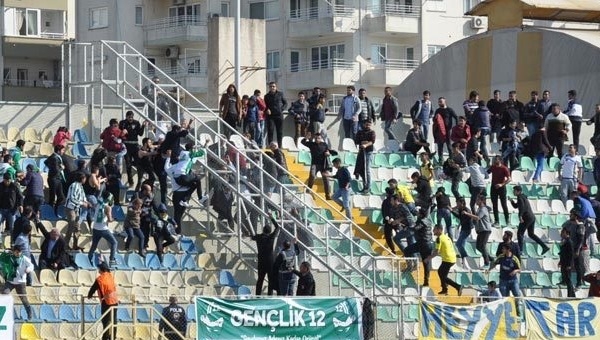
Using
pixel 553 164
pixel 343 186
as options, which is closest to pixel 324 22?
pixel 553 164

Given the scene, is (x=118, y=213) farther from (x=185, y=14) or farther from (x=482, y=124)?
(x=185, y=14)

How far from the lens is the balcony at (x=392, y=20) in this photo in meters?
71.2

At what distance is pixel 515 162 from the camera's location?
37531 millimetres

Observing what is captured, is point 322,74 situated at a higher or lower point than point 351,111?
higher

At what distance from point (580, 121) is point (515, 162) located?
97.6 inches

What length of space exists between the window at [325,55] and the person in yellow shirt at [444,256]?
40237 mm

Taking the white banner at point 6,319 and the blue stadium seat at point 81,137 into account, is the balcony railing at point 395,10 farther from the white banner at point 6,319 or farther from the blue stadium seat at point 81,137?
the white banner at point 6,319

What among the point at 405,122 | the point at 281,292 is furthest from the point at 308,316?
the point at 405,122

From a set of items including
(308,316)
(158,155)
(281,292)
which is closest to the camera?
(308,316)

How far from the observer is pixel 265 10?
241ft

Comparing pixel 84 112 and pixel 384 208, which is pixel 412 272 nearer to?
pixel 384 208

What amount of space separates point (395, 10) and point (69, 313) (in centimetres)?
4595

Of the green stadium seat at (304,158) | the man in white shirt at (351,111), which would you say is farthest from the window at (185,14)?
the green stadium seat at (304,158)

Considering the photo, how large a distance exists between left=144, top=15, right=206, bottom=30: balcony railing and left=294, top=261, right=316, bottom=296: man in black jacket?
44.8 meters
